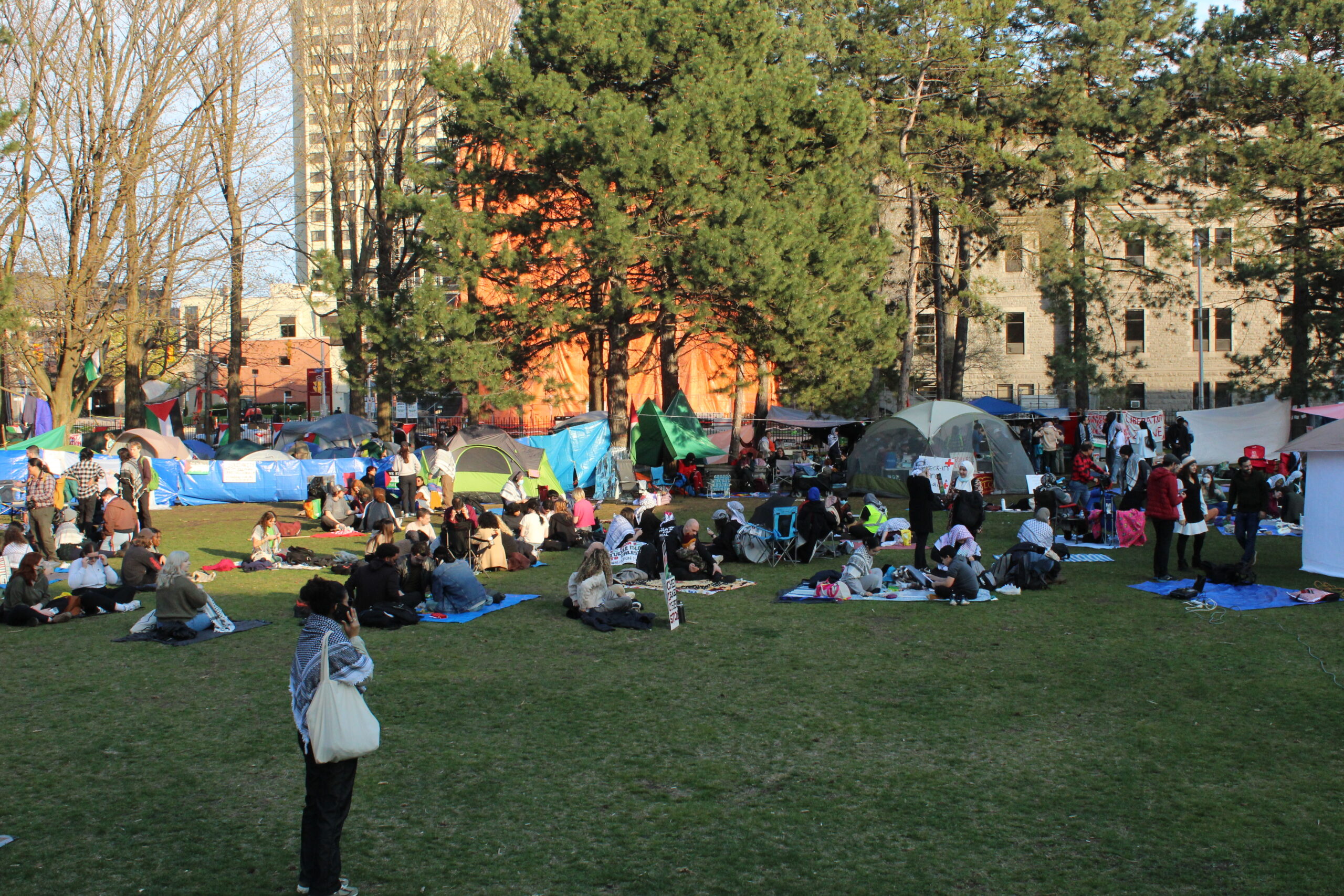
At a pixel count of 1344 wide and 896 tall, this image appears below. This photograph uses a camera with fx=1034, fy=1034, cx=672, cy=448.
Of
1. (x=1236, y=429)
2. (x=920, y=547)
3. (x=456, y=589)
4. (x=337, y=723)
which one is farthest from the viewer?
(x=1236, y=429)

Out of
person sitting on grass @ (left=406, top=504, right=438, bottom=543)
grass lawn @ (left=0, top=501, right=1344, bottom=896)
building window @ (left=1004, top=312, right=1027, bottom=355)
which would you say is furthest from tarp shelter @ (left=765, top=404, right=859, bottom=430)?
grass lawn @ (left=0, top=501, right=1344, bottom=896)

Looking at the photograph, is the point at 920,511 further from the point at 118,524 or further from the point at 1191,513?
the point at 118,524

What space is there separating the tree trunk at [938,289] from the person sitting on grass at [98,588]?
981 inches

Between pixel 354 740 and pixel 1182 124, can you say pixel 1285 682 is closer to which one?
pixel 354 740

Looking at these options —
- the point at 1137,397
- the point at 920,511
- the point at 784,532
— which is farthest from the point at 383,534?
the point at 1137,397

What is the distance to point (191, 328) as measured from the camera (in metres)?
30.9

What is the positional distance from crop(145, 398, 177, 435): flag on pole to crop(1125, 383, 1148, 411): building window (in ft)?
123

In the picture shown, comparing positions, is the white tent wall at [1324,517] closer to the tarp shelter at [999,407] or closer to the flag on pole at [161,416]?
the tarp shelter at [999,407]

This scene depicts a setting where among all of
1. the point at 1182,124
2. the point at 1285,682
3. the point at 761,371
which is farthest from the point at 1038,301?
the point at 1285,682

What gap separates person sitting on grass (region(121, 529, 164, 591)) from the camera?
1231 centimetres

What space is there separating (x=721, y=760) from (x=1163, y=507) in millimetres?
8210

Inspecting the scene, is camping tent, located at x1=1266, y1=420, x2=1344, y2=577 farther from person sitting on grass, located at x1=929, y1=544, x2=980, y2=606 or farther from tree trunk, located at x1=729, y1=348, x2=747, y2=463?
tree trunk, located at x1=729, y1=348, x2=747, y2=463

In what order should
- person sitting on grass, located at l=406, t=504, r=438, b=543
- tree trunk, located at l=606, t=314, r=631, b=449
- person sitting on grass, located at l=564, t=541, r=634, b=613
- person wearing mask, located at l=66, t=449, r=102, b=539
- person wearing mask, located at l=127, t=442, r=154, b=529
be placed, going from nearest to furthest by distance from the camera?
person sitting on grass, located at l=564, t=541, r=634, b=613 < person sitting on grass, located at l=406, t=504, r=438, b=543 < person wearing mask, located at l=66, t=449, r=102, b=539 < person wearing mask, located at l=127, t=442, r=154, b=529 < tree trunk, located at l=606, t=314, r=631, b=449

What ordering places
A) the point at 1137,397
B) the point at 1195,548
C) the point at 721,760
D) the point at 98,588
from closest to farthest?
the point at 721,760, the point at 98,588, the point at 1195,548, the point at 1137,397
